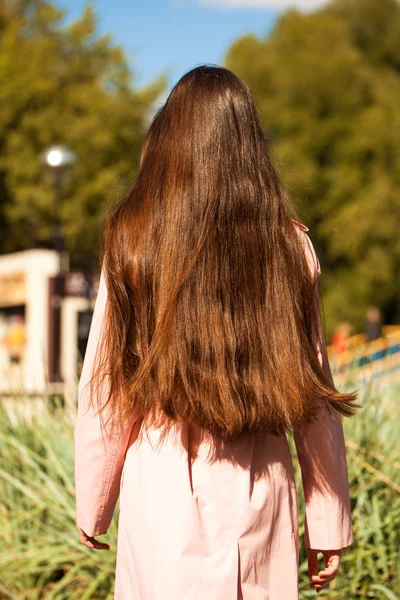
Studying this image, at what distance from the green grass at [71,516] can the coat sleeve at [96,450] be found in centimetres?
113

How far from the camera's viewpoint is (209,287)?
6.30ft

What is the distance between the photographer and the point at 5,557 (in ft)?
11.3

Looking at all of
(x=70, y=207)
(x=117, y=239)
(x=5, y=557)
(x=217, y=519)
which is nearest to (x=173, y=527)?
(x=217, y=519)

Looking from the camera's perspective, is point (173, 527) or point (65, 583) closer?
point (173, 527)

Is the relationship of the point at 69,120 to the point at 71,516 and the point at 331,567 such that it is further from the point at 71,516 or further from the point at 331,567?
the point at 331,567

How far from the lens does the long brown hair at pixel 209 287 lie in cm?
189

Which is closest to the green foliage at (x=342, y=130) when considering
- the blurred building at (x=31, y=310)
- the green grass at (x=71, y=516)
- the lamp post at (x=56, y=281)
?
the blurred building at (x=31, y=310)

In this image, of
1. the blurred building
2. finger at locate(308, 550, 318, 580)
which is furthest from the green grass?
the blurred building

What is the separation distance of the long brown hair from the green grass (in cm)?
124

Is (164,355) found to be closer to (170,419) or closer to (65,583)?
(170,419)

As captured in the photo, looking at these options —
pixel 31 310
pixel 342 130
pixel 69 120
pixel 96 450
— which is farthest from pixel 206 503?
pixel 342 130

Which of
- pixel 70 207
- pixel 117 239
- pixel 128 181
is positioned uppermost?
pixel 70 207

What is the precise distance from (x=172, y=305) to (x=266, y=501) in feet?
1.54

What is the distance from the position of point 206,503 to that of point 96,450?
280 millimetres
